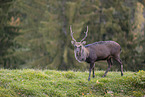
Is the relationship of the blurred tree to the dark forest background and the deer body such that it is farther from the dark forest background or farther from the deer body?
the deer body

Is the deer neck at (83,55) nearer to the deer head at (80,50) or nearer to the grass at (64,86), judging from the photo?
the deer head at (80,50)

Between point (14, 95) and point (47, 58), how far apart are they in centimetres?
1400

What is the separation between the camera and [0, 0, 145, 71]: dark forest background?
20203 mm

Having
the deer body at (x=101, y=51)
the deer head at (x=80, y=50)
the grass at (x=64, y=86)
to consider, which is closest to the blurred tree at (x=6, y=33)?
the grass at (x=64, y=86)

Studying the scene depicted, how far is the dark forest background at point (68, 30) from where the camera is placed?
20.2 metres

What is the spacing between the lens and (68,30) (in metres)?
20.2

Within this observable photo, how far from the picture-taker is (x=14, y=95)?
7.75 metres

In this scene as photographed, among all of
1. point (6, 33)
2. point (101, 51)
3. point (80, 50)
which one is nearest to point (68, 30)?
point (6, 33)

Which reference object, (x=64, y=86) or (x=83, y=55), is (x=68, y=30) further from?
(x=64, y=86)

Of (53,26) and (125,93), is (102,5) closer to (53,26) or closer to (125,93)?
(53,26)

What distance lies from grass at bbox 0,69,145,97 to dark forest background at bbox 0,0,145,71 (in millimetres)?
10000

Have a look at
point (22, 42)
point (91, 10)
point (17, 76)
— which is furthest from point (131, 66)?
point (17, 76)

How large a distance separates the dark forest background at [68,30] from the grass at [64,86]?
10000mm

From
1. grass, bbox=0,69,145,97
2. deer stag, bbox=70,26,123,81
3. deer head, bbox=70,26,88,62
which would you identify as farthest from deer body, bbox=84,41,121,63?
grass, bbox=0,69,145,97
